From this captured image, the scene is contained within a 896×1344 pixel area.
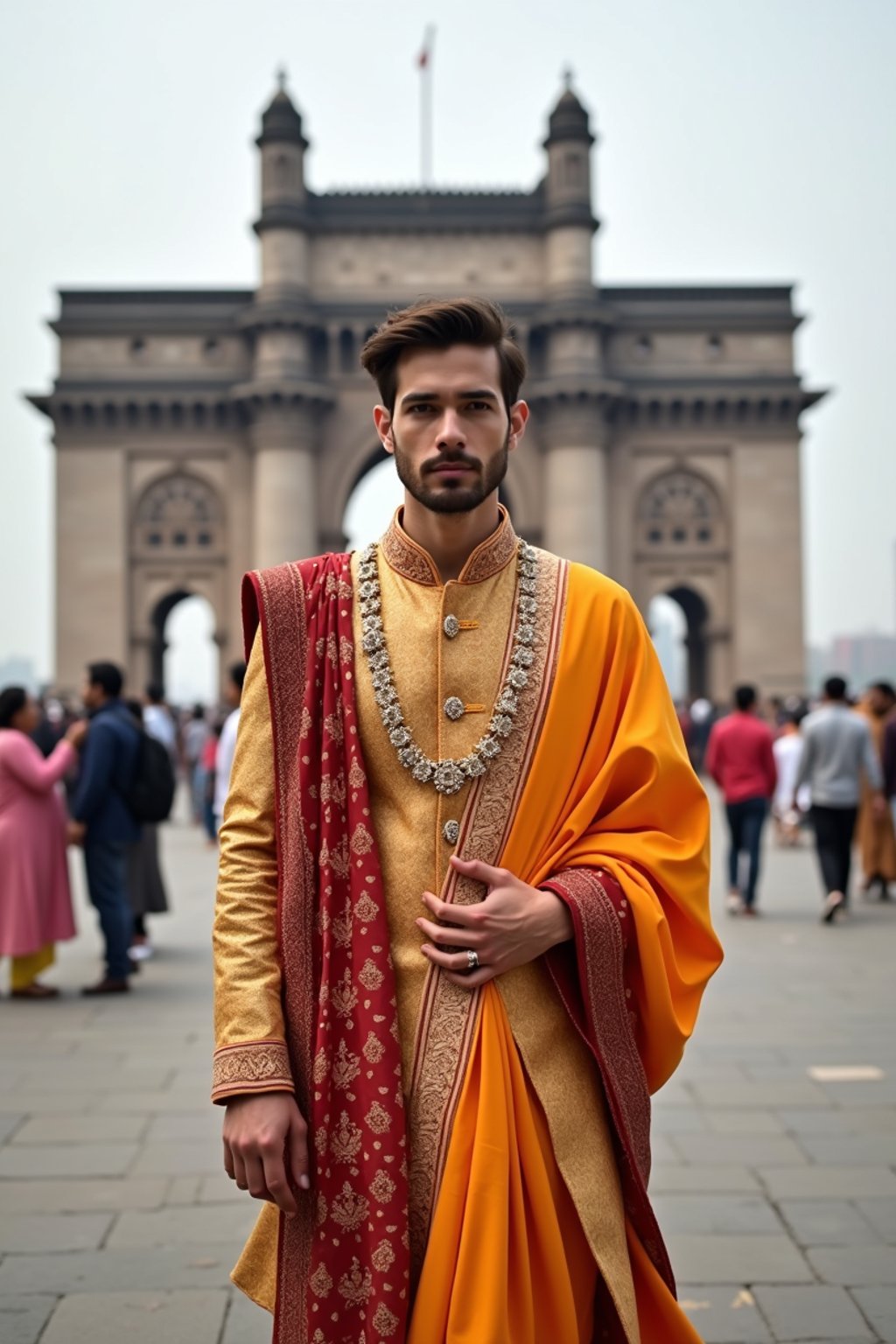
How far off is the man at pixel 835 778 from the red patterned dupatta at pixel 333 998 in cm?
799

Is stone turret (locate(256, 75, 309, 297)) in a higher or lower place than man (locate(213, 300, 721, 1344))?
higher

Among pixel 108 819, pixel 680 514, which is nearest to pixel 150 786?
pixel 108 819

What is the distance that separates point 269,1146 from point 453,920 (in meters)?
0.41

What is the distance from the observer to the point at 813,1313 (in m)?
3.36

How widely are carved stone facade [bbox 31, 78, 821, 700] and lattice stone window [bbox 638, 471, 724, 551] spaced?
0.06 meters

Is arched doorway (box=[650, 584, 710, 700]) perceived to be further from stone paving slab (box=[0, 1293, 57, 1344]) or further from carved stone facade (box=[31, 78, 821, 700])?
stone paving slab (box=[0, 1293, 57, 1344])

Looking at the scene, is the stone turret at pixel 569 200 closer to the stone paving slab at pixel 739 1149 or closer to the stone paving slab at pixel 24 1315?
the stone paving slab at pixel 739 1149

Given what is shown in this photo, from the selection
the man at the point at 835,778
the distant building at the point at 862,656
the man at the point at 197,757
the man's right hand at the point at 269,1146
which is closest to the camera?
the man's right hand at the point at 269,1146

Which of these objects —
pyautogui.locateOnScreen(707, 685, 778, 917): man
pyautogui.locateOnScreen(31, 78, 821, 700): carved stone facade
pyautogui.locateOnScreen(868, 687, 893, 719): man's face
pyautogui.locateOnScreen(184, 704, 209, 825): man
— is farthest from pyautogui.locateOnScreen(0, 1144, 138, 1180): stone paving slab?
pyautogui.locateOnScreen(31, 78, 821, 700): carved stone facade

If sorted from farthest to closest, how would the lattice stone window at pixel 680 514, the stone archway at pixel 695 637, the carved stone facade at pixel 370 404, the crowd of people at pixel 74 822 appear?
the stone archway at pixel 695 637, the lattice stone window at pixel 680 514, the carved stone facade at pixel 370 404, the crowd of people at pixel 74 822

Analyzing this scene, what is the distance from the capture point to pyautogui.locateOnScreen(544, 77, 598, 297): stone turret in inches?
1260

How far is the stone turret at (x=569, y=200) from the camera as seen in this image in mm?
32000

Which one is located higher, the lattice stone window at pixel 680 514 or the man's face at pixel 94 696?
the lattice stone window at pixel 680 514

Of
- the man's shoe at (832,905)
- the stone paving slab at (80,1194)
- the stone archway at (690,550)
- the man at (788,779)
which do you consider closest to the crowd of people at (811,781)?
the man's shoe at (832,905)
